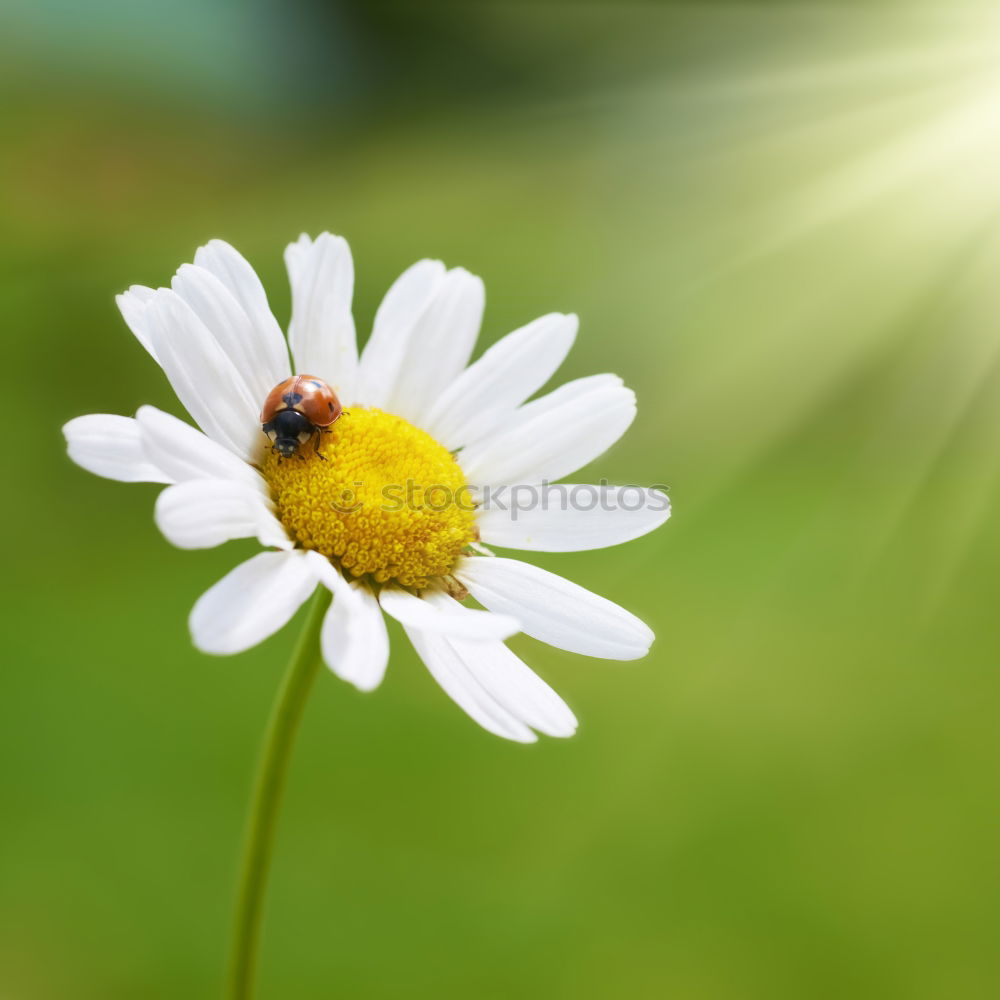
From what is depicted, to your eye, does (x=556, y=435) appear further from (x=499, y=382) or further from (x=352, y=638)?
(x=352, y=638)

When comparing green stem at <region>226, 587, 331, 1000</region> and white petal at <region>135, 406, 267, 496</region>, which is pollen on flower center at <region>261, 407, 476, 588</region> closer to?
white petal at <region>135, 406, 267, 496</region>

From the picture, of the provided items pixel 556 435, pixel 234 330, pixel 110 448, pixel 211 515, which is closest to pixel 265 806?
pixel 211 515

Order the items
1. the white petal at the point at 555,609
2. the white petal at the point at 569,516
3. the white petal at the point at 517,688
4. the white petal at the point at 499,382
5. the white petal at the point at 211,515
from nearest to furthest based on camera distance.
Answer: the white petal at the point at 211,515, the white petal at the point at 517,688, the white petal at the point at 555,609, the white petal at the point at 569,516, the white petal at the point at 499,382

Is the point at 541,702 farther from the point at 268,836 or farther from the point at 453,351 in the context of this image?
the point at 453,351

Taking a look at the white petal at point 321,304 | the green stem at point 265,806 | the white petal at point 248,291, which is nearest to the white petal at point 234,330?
the white petal at point 248,291

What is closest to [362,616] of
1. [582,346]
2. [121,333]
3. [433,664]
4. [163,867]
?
[433,664]

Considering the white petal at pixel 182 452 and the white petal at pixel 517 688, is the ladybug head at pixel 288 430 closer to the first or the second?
the white petal at pixel 182 452

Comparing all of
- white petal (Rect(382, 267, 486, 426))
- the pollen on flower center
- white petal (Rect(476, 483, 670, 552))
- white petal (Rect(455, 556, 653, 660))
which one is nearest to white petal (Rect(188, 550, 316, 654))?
the pollen on flower center
